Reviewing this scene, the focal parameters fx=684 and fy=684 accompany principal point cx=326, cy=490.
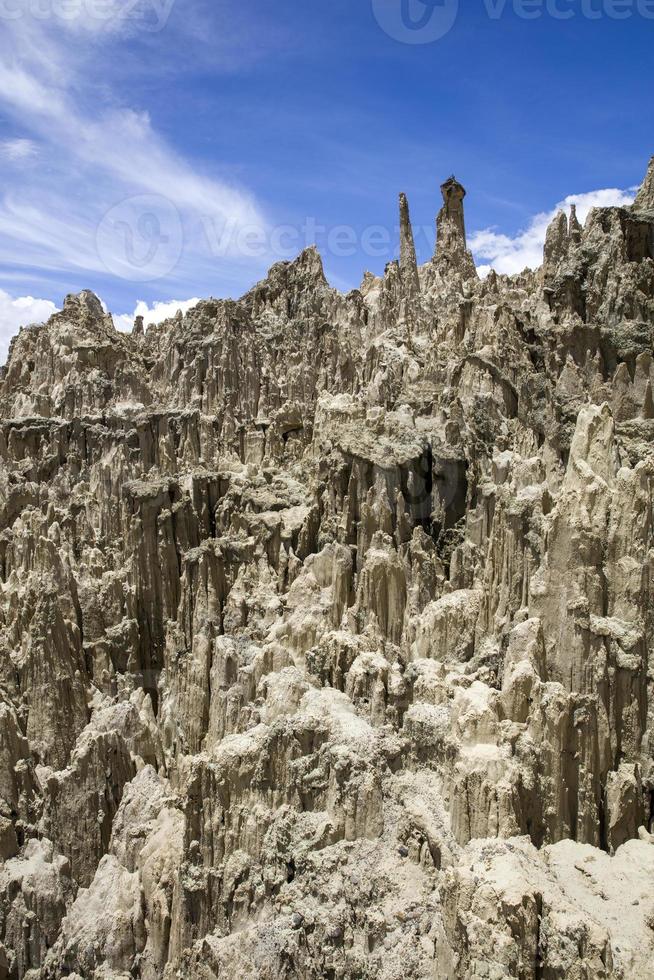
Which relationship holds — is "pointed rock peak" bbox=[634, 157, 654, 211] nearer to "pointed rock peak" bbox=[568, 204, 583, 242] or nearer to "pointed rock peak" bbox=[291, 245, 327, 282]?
"pointed rock peak" bbox=[568, 204, 583, 242]

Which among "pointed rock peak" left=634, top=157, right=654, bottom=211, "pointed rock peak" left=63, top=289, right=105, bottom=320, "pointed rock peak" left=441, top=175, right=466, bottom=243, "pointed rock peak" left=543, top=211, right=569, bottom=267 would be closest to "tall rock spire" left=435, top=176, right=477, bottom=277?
"pointed rock peak" left=441, top=175, right=466, bottom=243

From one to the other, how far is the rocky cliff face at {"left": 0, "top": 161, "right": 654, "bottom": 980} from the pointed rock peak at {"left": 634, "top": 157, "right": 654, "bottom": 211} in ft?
0.79

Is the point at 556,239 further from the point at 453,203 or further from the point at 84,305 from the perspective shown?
the point at 84,305

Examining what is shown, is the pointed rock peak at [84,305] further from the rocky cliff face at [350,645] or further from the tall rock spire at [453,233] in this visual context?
the tall rock spire at [453,233]

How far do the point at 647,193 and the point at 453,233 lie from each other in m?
20.9

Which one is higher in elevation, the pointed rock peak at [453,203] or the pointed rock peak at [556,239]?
the pointed rock peak at [453,203]

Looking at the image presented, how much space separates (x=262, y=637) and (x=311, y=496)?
25.1ft

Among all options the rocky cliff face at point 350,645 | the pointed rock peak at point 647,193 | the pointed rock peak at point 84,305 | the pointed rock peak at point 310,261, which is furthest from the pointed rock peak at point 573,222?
the pointed rock peak at point 84,305

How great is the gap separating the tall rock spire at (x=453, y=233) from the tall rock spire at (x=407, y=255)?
2.18 meters

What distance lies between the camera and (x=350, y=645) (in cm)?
2708

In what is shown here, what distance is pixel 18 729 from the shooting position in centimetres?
3462

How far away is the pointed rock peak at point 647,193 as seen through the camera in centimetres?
3678

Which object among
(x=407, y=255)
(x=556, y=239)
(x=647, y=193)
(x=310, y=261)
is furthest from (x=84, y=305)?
(x=647, y=193)

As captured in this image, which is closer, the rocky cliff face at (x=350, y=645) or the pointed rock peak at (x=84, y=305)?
the rocky cliff face at (x=350, y=645)
